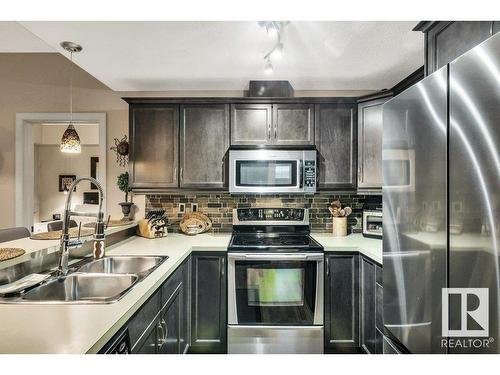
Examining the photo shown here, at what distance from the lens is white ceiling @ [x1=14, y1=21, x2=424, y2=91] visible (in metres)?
1.75

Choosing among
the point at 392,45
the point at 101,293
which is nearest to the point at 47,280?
the point at 101,293

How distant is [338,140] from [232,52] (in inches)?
47.8

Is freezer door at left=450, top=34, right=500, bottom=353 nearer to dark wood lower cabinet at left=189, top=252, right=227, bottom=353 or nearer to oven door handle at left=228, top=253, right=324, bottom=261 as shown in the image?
oven door handle at left=228, top=253, right=324, bottom=261

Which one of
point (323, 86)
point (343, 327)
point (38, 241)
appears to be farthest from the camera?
point (323, 86)

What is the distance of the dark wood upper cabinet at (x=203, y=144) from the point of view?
8.64ft

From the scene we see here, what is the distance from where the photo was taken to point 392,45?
6.41ft

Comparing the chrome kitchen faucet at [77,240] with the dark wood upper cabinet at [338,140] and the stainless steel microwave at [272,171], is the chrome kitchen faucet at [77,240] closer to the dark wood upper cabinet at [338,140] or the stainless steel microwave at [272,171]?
the stainless steel microwave at [272,171]

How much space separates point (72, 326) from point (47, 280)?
0.60m

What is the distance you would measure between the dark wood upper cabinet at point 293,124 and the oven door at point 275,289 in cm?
102

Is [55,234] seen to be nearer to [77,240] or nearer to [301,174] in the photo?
[77,240]

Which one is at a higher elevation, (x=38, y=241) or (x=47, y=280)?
(x=38, y=241)

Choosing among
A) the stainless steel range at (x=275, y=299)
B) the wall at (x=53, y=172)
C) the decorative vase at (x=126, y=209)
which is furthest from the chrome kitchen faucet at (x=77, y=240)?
the wall at (x=53, y=172)

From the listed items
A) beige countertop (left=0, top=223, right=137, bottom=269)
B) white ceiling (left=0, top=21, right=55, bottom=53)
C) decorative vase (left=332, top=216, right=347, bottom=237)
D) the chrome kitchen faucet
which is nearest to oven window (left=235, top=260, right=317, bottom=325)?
decorative vase (left=332, top=216, right=347, bottom=237)
